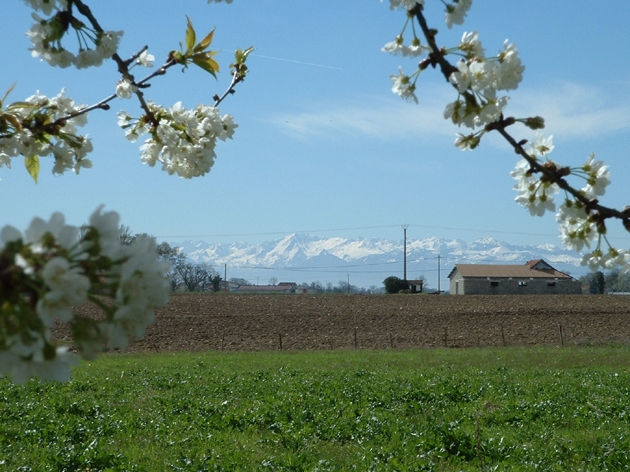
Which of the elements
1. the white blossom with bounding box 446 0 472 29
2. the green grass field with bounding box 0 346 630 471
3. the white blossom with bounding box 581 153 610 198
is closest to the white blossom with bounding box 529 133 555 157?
the white blossom with bounding box 581 153 610 198

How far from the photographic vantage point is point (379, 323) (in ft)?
97.7

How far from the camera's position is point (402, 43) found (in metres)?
1.80

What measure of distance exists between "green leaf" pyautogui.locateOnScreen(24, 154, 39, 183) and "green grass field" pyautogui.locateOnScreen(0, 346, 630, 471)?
9.45 feet

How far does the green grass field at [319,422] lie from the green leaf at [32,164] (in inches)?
113

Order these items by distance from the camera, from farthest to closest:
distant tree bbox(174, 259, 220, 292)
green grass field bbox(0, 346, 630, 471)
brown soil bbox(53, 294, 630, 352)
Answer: distant tree bbox(174, 259, 220, 292) < brown soil bbox(53, 294, 630, 352) < green grass field bbox(0, 346, 630, 471)

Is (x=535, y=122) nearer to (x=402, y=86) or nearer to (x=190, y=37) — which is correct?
(x=402, y=86)

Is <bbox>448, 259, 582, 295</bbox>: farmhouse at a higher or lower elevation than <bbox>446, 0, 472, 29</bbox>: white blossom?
higher

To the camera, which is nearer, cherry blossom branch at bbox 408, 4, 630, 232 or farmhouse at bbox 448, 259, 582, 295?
cherry blossom branch at bbox 408, 4, 630, 232

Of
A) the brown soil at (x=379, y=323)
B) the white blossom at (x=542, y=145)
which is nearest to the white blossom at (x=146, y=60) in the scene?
the white blossom at (x=542, y=145)

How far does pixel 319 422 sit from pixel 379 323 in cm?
2216

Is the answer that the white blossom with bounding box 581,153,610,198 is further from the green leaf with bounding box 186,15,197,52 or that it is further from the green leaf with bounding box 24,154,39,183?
the green leaf with bounding box 24,154,39,183

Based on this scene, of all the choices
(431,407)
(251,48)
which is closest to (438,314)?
(431,407)

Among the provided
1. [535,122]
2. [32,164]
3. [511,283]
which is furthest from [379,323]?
[511,283]

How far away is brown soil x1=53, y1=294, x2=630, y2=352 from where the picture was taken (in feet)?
81.1
